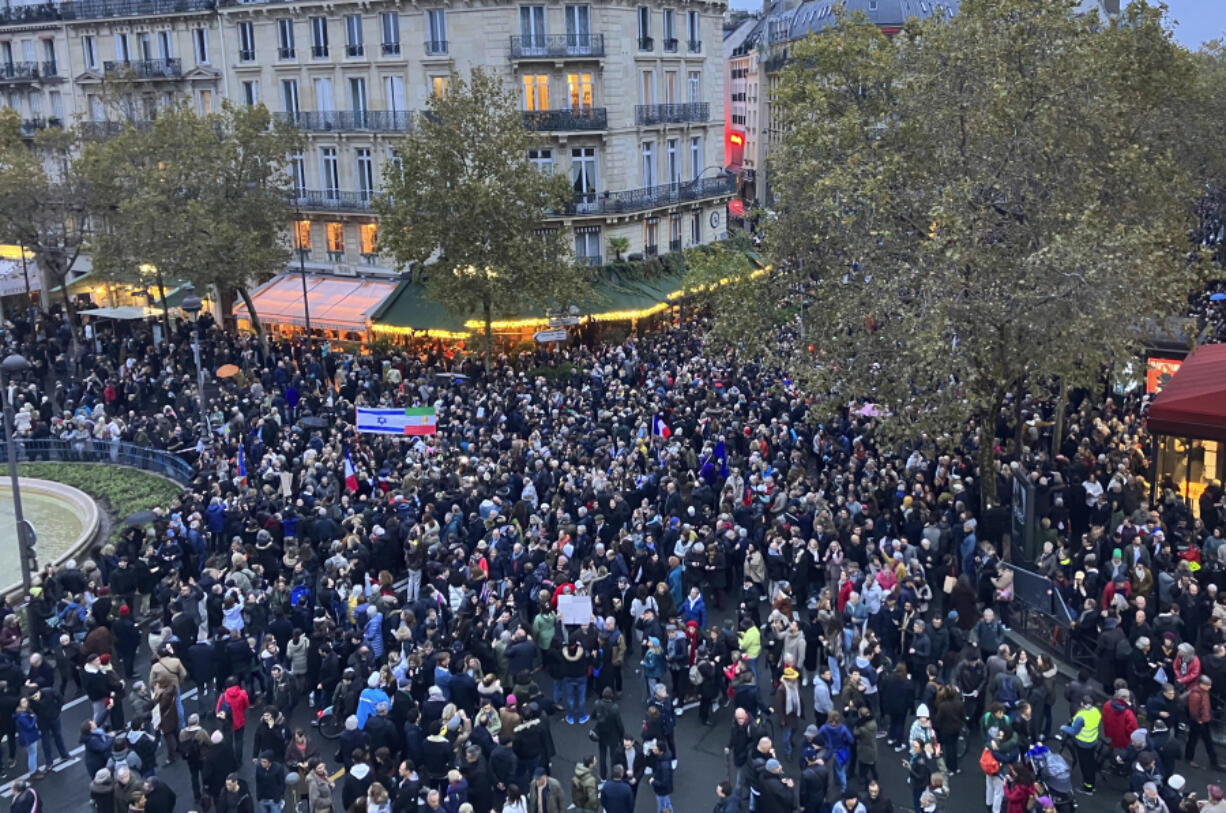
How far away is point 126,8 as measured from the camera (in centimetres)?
5009

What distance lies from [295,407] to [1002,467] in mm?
19355

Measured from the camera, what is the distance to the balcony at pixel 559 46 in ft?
133

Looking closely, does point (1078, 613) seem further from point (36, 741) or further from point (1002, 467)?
point (36, 741)

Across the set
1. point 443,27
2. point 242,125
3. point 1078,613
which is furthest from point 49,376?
point 1078,613

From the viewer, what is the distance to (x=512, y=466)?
985 inches

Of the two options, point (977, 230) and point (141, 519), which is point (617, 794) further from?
point (141, 519)

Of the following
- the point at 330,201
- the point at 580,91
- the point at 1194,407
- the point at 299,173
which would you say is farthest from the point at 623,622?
the point at 299,173

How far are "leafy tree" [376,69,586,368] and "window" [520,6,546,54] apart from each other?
18.1 feet

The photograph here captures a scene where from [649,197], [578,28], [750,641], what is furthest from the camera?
[649,197]

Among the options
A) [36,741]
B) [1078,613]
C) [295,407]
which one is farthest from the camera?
[295,407]

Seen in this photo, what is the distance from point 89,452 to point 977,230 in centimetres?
2407

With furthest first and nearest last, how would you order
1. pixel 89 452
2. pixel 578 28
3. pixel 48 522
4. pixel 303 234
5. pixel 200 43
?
pixel 200 43 < pixel 303 234 < pixel 578 28 < pixel 89 452 < pixel 48 522

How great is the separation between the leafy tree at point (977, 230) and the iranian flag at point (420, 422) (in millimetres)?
7774

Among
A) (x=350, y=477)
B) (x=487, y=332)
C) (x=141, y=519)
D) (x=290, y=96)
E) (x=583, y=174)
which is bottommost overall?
(x=141, y=519)
